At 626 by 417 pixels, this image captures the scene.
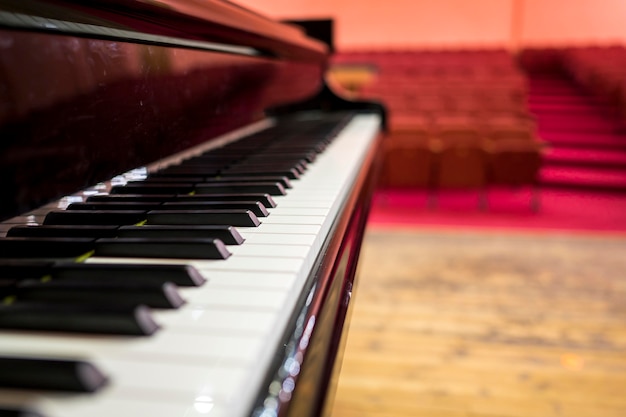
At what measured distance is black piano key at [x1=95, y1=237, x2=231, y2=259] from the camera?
73 cm

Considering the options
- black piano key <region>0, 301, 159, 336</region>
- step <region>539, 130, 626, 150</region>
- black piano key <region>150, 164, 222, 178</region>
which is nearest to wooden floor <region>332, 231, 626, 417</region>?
black piano key <region>150, 164, 222, 178</region>

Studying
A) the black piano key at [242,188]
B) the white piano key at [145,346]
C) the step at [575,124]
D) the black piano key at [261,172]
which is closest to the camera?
the white piano key at [145,346]

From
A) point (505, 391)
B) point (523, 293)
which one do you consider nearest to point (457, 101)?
point (523, 293)

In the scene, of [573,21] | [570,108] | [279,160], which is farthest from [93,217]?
[573,21]

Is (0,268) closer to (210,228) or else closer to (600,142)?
(210,228)

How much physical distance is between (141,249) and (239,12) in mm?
741

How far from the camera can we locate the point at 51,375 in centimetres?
43

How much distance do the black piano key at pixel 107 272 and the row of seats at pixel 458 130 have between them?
4.10m

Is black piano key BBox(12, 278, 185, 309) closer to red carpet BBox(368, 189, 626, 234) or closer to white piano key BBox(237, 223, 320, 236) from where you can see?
white piano key BBox(237, 223, 320, 236)

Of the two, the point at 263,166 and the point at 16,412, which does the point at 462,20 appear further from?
the point at 16,412

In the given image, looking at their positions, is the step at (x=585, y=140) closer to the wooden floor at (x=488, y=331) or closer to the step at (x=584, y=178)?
the step at (x=584, y=178)

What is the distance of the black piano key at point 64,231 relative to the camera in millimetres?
721

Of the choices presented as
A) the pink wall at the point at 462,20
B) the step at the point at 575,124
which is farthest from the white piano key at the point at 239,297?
the pink wall at the point at 462,20

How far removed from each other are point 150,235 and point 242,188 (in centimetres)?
32
